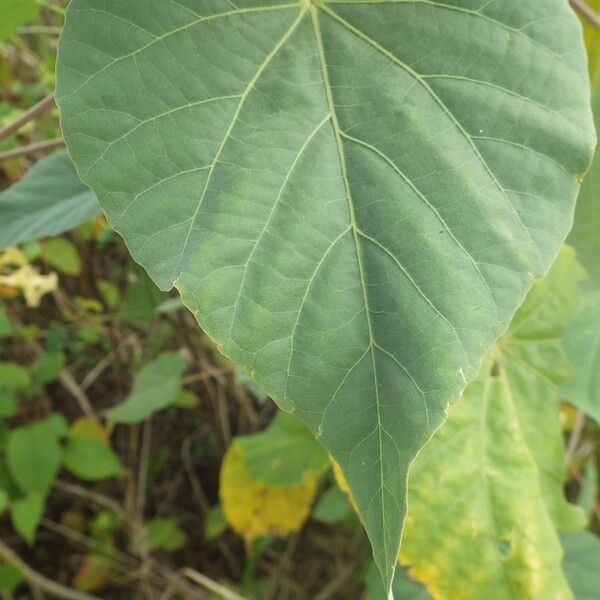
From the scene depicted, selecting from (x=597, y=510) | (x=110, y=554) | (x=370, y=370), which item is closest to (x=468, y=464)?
(x=370, y=370)

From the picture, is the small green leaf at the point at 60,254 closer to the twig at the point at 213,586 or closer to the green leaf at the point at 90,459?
the green leaf at the point at 90,459

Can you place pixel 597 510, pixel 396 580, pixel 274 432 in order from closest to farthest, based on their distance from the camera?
pixel 396 580, pixel 274 432, pixel 597 510

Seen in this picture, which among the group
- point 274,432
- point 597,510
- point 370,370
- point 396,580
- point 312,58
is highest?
point 312,58

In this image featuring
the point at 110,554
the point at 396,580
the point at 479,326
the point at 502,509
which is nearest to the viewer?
the point at 479,326

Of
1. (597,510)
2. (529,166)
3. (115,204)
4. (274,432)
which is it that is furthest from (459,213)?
(597,510)

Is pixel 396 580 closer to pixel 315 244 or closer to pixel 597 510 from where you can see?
pixel 315 244

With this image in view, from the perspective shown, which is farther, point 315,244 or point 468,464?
point 468,464

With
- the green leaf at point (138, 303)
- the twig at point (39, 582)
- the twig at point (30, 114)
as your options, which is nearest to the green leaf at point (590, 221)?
the twig at point (30, 114)

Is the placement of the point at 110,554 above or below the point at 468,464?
below
